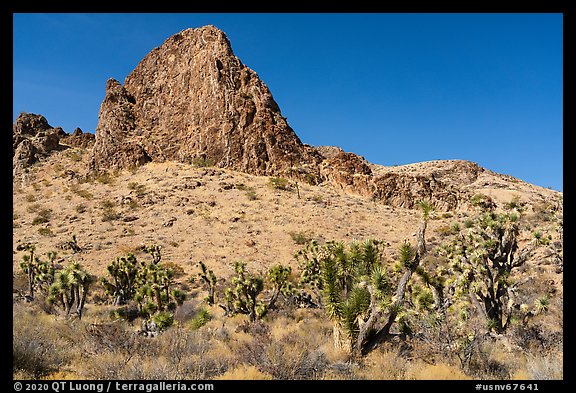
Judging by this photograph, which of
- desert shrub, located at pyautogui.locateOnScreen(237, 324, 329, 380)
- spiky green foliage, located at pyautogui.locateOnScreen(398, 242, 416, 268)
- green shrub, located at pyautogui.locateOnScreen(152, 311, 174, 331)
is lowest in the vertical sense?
green shrub, located at pyautogui.locateOnScreen(152, 311, 174, 331)

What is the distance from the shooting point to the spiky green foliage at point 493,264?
977cm

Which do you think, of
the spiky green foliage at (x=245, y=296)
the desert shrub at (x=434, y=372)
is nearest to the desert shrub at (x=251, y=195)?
the spiky green foliage at (x=245, y=296)

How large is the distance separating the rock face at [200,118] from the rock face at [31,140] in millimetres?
12976

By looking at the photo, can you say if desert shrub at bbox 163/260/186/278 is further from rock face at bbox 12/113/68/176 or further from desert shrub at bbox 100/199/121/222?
rock face at bbox 12/113/68/176

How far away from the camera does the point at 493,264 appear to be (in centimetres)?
1002

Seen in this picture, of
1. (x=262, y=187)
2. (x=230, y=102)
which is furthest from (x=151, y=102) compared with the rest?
(x=262, y=187)

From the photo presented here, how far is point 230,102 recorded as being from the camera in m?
45.2

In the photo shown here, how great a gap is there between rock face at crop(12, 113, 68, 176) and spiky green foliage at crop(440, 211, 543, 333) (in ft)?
187

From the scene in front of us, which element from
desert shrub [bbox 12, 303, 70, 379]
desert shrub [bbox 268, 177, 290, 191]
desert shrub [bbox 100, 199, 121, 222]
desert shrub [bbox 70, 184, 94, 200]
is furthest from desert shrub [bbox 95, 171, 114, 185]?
desert shrub [bbox 12, 303, 70, 379]

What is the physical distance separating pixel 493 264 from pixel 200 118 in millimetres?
41125

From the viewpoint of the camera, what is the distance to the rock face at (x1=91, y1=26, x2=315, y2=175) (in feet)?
144
